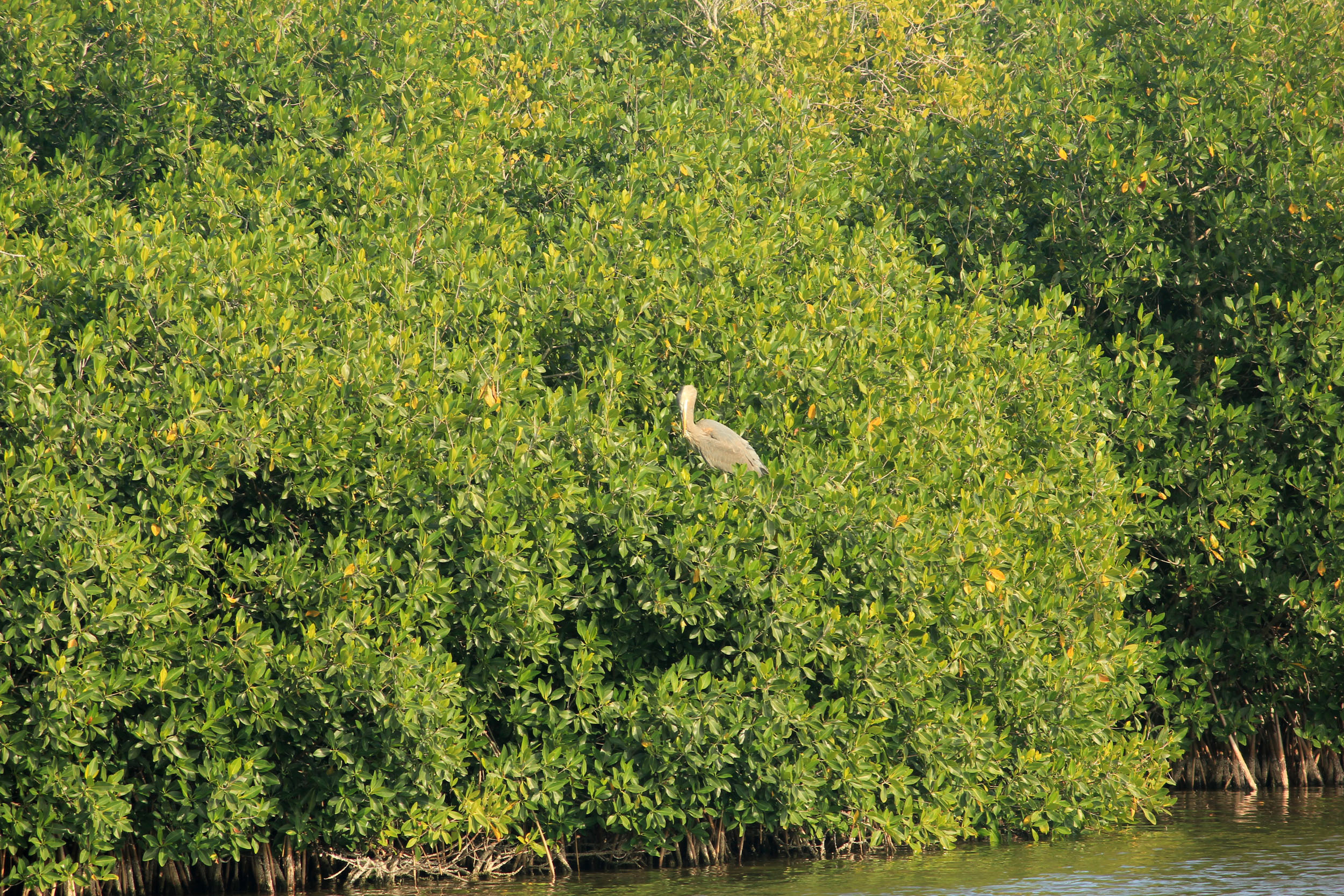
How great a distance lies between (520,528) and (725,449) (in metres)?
1.65

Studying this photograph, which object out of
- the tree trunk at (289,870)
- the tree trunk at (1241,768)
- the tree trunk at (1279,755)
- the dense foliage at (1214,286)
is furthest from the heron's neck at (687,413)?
the tree trunk at (1279,755)

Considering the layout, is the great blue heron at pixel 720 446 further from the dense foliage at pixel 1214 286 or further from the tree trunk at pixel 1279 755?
the tree trunk at pixel 1279 755

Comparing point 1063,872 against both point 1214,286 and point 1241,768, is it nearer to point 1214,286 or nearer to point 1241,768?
point 1241,768

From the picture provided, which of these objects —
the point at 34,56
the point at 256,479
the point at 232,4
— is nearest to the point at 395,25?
the point at 232,4

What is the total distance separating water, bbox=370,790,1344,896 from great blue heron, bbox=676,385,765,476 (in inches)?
115

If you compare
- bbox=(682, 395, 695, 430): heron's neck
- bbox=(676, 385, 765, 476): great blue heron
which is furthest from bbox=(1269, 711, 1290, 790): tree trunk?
bbox=(682, 395, 695, 430): heron's neck

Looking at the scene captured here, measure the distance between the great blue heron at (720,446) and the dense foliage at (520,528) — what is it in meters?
0.15

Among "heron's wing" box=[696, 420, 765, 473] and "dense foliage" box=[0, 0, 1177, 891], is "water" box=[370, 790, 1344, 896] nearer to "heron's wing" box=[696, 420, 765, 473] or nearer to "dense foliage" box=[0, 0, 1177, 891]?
"dense foliage" box=[0, 0, 1177, 891]

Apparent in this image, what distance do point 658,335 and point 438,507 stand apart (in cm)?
250

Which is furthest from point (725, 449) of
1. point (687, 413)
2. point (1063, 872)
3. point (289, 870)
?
point (289, 870)

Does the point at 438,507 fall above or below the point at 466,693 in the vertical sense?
above

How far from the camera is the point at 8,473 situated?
881 centimetres

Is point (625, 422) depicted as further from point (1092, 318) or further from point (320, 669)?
point (1092, 318)

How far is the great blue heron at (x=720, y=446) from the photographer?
1016 cm
